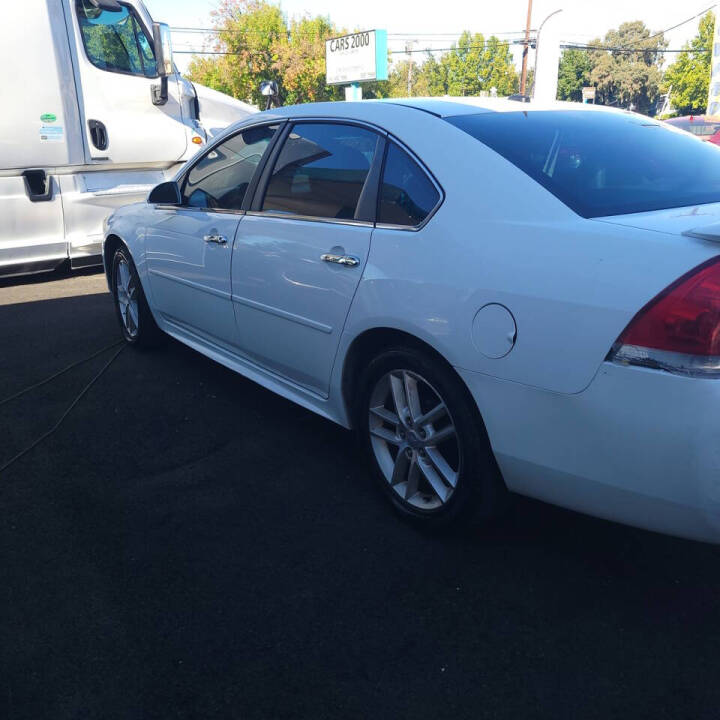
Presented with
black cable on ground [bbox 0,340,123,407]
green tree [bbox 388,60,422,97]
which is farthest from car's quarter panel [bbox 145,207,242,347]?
green tree [bbox 388,60,422,97]

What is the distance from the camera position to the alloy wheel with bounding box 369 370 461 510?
280 centimetres

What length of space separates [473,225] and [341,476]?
1.44 meters

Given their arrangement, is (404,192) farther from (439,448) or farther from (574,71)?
(574,71)

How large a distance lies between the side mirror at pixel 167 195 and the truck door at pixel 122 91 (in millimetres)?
3723

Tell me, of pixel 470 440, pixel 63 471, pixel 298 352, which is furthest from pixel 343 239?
pixel 63 471

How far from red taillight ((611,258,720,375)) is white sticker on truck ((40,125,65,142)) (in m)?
6.93

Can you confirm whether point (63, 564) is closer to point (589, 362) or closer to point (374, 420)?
point (374, 420)

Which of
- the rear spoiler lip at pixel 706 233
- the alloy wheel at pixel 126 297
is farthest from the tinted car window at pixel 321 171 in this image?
the alloy wheel at pixel 126 297

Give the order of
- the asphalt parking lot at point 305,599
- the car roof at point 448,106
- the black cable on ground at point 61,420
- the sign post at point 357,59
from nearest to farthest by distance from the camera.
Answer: the asphalt parking lot at point 305,599 → the car roof at point 448,106 → the black cable on ground at point 61,420 → the sign post at point 357,59

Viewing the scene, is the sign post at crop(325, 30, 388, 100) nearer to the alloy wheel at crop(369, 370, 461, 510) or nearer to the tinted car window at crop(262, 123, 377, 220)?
the tinted car window at crop(262, 123, 377, 220)

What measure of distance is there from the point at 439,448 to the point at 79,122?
6333 millimetres

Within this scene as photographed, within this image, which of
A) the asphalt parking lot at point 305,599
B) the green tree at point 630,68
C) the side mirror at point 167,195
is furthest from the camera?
the green tree at point 630,68

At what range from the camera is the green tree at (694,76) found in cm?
7294

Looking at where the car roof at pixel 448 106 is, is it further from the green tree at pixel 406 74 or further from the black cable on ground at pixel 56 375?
the green tree at pixel 406 74
